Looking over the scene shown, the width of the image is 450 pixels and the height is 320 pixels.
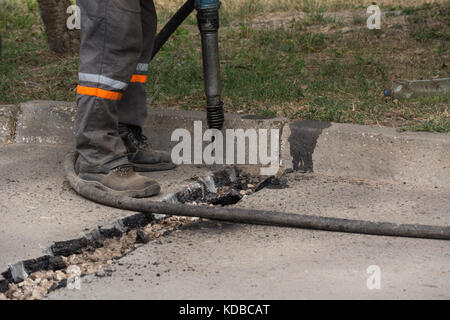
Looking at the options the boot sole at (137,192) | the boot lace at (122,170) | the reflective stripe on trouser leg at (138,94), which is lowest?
the boot sole at (137,192)

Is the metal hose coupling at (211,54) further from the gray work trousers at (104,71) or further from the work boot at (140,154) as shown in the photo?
the gray work trousers at (104,71)

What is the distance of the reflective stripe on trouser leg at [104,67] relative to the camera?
291cm

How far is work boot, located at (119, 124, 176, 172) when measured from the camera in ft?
11.4

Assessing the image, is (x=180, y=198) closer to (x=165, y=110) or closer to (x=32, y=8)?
(x=165, y=110)

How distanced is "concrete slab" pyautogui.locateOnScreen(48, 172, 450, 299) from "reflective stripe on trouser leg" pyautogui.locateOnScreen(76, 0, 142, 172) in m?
0.67

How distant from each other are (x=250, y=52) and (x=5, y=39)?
251cm

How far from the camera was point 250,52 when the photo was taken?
17.7ft

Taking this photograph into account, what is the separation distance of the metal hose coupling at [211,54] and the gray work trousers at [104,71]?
0.49 metres

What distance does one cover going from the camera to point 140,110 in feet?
11.3

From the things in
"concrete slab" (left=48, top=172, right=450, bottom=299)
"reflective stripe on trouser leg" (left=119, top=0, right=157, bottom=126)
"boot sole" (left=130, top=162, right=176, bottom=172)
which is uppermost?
"reflective stripe on trouser leg" (left=119, top=0, right=157, bottom=126)

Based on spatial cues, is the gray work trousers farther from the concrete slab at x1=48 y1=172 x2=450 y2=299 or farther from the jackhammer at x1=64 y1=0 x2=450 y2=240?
the concrete slab at x1=48 y1=172 x2=450 y2=299

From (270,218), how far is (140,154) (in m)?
1.04

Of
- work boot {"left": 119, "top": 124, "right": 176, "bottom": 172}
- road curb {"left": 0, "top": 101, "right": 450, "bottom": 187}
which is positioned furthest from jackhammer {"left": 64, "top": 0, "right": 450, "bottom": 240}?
road curb {"left": 0, "top": 101, "right": 450, "bottom": 187}

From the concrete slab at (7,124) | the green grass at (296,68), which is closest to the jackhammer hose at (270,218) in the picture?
the green grass at (296,68)
